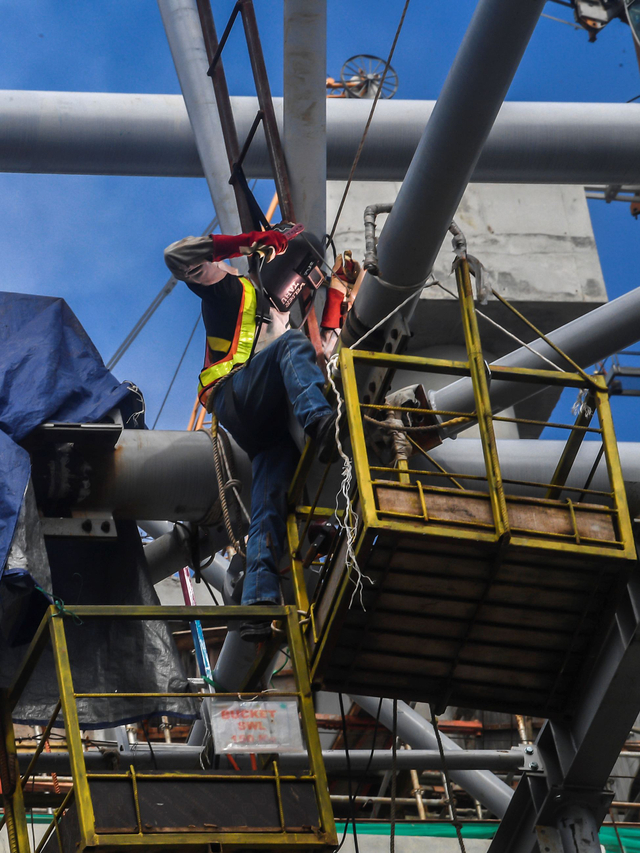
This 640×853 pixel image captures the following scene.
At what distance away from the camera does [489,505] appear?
688 centimetres

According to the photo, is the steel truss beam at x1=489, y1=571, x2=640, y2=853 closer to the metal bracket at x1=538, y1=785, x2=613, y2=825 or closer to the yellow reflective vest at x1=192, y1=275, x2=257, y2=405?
the metal bracket at x1=538, y1=785, x2=613, y2=825

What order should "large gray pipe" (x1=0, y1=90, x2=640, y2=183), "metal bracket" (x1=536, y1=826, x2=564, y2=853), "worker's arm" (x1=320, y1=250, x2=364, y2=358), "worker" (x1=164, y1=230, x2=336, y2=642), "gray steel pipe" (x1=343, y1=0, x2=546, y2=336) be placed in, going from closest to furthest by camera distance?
"gray steel pipe" (x1=343, y1=0, x2=546, y2=336) < "worker" (x1=164, y1=230, x2=336, y2=642) < "metal bracket" (x1=536, y1=826, x2=564, y2=853) < "worker's arm" (x1=320, y1=250, x2=364, y2=358) < "large gray pipe" (x1=0, y1=90, x2=640, y2=183)

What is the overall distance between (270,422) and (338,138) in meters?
4.08

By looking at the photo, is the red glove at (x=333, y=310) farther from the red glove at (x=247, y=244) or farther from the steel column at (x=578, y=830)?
the steel column at (x=578, y=830)

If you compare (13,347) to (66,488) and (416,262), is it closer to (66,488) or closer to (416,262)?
(66,488)

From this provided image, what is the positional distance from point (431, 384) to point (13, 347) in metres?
9.97

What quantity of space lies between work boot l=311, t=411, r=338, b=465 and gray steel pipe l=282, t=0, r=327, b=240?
3.46 m

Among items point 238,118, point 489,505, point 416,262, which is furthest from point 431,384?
point 489,505

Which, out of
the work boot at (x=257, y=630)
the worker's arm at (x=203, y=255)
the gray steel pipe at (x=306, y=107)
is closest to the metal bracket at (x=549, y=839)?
the work boot at (x=257, y=630)

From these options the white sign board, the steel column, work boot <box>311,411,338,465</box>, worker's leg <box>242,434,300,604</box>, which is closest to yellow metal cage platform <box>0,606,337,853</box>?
the white sign board

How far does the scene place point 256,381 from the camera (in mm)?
8680

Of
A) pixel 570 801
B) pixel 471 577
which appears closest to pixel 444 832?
pixel 570 801

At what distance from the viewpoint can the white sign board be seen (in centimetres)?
699

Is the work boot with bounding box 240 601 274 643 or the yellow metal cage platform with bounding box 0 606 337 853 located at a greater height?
the work boot with bounding box 240 601 274 643
